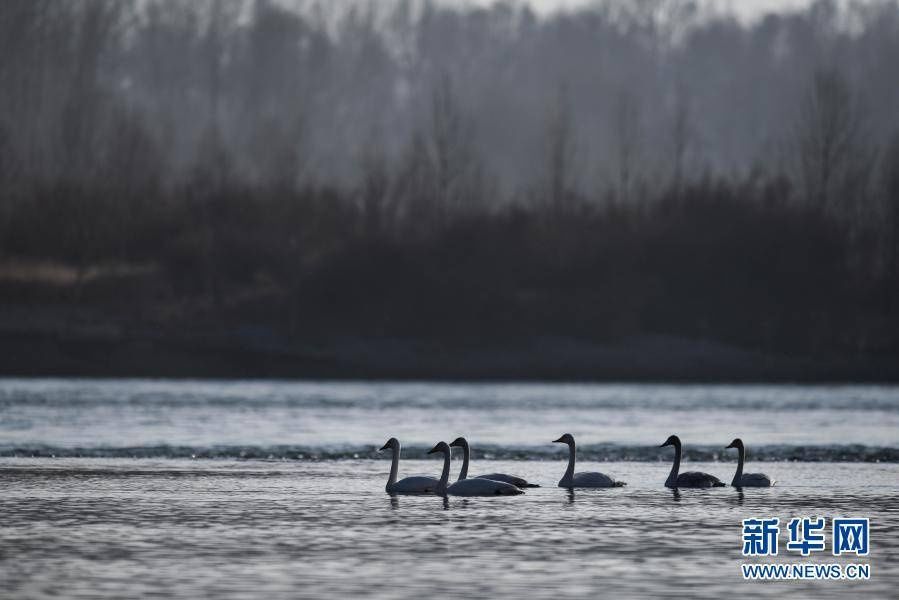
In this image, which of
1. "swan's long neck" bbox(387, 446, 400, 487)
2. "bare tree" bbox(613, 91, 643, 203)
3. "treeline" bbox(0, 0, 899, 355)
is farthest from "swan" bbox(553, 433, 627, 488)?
"bare tree" bbox(613, 91, 643, 203)

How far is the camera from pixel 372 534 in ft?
67.2

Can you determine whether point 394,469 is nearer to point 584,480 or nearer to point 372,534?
point 584,480

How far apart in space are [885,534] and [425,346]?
44.1 metres

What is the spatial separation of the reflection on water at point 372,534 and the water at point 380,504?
4 centimetres

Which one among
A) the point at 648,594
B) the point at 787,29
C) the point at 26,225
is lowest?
the point at 648,594

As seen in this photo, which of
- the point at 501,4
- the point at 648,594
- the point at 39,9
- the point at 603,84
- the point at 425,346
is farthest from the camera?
the point at 501,4

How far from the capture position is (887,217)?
70188mm

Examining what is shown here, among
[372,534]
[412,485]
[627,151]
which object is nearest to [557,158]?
[627,151]

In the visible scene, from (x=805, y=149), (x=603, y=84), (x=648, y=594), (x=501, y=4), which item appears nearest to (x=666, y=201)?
(x=805, y=149)

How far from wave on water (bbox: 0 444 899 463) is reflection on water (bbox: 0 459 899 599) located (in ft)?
7.10

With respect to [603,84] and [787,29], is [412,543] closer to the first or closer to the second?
[603,84]

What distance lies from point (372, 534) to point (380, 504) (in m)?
3.41

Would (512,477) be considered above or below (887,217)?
below

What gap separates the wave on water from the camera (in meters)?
31.5
